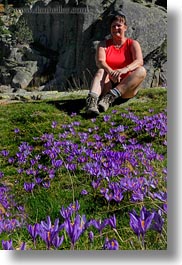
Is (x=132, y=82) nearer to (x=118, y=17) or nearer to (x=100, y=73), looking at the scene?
(x=100, y=73)

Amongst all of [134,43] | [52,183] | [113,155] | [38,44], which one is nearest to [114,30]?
[134,43]

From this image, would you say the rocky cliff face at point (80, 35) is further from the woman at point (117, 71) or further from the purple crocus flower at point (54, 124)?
the purple crocus flower at point (54, 124)

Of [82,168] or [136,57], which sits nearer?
[82,168]

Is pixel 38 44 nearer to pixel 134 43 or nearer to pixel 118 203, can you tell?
pixel 134 43

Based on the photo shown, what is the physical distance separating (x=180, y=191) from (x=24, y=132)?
32.1 inches

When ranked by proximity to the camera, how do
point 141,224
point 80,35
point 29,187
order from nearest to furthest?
1. point 141,224
2. point 29,187
3. point 80,35

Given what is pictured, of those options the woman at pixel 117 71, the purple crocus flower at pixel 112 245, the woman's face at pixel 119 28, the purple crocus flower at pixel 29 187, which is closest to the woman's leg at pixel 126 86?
the woman at pixel 117 71

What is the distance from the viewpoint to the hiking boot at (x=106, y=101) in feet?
7.51

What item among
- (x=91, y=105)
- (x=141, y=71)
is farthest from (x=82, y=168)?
(x=141, y=71)

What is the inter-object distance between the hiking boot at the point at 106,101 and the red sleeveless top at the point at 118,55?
150 mm

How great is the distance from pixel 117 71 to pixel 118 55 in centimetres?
9

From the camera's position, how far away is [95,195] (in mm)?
1973

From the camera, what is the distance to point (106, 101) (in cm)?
229

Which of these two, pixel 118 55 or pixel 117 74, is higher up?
pixel 118 55
